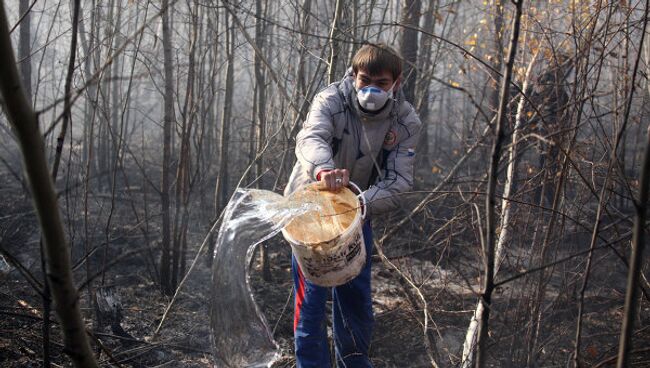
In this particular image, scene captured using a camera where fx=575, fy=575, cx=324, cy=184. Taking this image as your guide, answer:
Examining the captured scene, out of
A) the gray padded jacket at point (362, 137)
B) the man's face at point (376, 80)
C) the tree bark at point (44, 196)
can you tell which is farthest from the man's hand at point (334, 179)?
the tree bark at point (44, 196)

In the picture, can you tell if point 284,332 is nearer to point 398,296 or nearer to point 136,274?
point 398,296

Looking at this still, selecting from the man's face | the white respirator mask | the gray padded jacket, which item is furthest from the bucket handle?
the man's face

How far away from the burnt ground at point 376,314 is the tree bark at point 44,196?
59.3 inches

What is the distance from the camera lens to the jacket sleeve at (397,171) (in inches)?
102

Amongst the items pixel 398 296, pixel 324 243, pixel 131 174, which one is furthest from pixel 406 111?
pixel 131 174

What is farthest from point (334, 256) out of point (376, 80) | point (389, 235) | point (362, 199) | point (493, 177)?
point (389, 235)

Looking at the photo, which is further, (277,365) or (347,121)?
(277,365)

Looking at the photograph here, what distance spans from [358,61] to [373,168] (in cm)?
53

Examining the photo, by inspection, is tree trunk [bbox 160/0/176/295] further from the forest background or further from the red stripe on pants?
the red stripe on pants

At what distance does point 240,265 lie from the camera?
249 centimetres

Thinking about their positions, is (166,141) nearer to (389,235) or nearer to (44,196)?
(389,235)

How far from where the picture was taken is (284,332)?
3.70 m

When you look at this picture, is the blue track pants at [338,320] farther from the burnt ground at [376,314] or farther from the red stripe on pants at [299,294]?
the burnt ground at [376,314]

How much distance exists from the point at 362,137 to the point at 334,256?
72 centimetres
